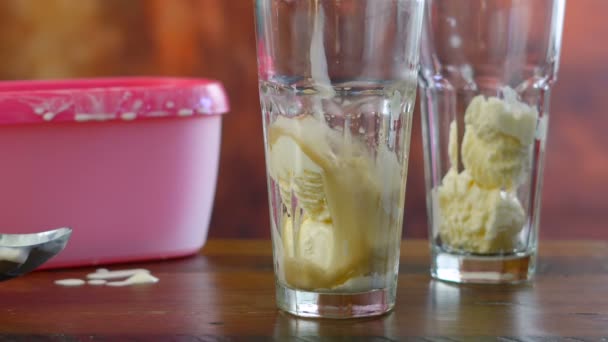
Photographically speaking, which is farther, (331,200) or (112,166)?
(112,166)

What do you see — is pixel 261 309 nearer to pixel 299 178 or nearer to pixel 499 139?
pixel 299 178

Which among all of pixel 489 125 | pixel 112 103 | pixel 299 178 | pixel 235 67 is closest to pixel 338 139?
pixel 299 178

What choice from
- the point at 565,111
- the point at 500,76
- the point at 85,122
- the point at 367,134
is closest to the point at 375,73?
the point at 367,134

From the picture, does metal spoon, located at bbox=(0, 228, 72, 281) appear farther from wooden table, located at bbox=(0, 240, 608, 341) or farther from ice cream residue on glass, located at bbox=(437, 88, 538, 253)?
ice cream residue on glass, located at bbox=(437, 88, 538, 253)

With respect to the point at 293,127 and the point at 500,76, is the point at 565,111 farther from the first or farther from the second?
the point at 293,127

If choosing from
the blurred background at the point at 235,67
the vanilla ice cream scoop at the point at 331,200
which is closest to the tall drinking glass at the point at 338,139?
the vanilla ice cream scoop at the point at 331,200

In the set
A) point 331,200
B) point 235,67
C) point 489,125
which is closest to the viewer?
point 331,200

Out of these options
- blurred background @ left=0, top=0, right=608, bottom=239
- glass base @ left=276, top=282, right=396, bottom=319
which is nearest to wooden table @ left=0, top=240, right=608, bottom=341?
glass base @ left=276, top=282, right=396, bottom=319
